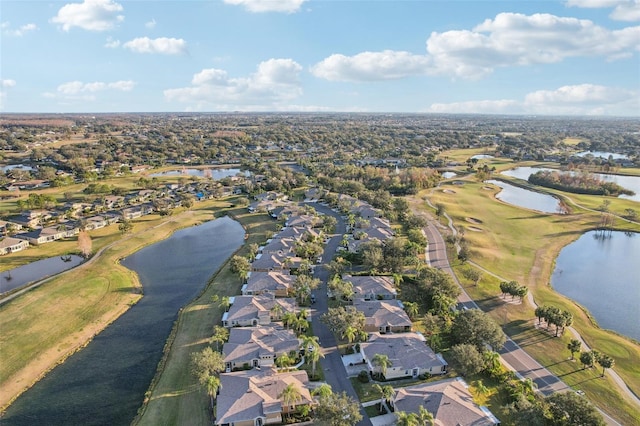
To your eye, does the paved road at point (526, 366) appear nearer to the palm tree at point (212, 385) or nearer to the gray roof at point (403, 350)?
the gray roof at point (403, 350)

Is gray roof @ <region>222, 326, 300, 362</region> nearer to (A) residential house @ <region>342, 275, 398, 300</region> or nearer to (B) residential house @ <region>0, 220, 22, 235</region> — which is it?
(A) residential house @ <region>342, 275, 398, 300</region>

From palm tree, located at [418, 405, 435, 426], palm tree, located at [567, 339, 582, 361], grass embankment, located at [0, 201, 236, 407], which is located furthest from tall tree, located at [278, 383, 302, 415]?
palm tree, located at [567, 339, 582, 361]

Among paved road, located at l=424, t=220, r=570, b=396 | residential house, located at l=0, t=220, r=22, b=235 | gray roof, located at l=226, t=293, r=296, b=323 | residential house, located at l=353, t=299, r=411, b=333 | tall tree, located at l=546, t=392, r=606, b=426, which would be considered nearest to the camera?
tall tree, located at l=546, t=392, r=606, b=426

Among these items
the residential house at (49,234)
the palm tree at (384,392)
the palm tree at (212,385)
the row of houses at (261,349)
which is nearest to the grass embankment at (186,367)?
the palm tree at (212,385)

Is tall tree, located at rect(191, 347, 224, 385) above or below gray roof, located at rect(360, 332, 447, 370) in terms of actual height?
above

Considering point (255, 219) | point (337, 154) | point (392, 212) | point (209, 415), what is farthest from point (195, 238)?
point (337, 154)

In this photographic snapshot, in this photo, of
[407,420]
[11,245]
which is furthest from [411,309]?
[11,245]

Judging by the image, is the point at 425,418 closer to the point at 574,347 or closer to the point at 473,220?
the point at 574,347
